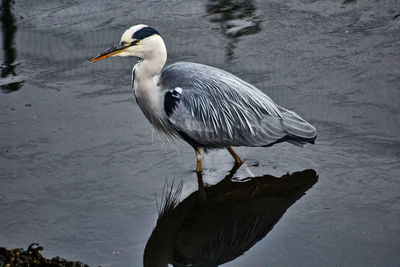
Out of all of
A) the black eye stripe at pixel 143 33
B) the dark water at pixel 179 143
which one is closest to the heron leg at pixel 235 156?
the dark water at pixel 179 143

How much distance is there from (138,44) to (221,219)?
1.64 m

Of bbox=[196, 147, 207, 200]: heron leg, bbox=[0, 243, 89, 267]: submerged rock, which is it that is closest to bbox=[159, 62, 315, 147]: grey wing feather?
bbox=[196, 147, 207, 200]: heron leg

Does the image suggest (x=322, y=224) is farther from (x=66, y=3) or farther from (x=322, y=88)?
(x=66, y=3)

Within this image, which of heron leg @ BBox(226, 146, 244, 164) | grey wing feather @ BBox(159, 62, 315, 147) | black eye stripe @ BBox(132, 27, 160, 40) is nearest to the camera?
black eye stripe @ BBox(132, 27, 160, 40)

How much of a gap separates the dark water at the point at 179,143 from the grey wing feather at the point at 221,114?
1.14ft

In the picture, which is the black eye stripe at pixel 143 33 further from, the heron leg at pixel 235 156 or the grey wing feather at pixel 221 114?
the heron leg at pixel 235 156

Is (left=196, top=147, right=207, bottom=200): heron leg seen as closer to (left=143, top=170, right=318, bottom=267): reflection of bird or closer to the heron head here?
(left=143, top=170, right=318, bottom=267): reflection of bird

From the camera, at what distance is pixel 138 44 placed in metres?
5.41

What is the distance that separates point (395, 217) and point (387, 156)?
0.84m

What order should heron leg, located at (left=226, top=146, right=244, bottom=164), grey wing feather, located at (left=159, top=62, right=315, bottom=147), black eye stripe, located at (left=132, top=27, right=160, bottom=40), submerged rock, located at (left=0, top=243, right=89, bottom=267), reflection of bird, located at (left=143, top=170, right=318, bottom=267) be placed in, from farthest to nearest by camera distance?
1. heron leg, located at (left=226, top=146, right=244, bottom=164)
2. grey wing feather, located at (left=159, top=62, right=315, bottom=147)
3. black eye stripe, located at (left=132, top=27, right=160, bottom=40)
4. reflection of bird, located at (left=143, top=170, right=318, bottom=267)
5. submerged rock, located at (left=0, top=243, right=89, bottom=267)

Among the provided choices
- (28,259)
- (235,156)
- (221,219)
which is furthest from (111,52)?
(28,259)

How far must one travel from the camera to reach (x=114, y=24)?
324 inches

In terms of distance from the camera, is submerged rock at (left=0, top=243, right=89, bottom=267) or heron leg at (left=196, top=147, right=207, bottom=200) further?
heron leg at (left=196, top=147, right=207, bottom=200)

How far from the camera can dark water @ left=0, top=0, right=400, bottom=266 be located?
192 inches
